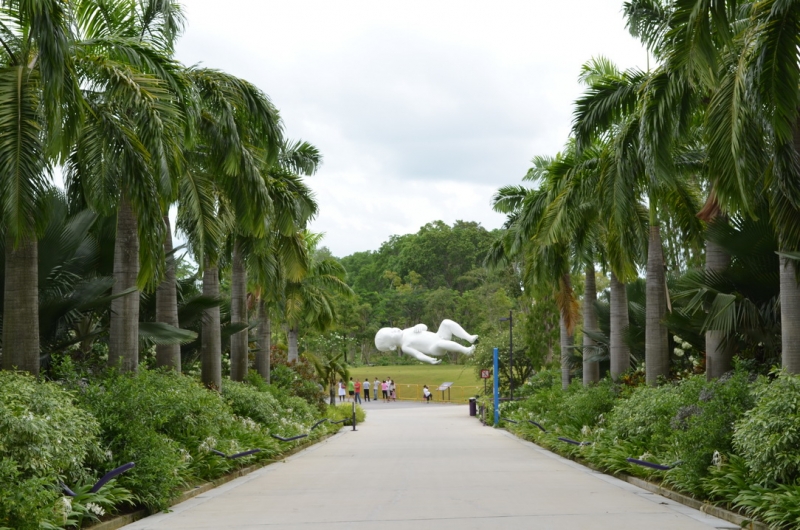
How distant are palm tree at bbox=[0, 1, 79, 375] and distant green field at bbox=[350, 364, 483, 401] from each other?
173ft

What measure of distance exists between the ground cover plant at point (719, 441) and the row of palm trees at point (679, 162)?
1.29m

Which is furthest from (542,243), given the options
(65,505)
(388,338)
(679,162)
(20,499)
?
(388,338)

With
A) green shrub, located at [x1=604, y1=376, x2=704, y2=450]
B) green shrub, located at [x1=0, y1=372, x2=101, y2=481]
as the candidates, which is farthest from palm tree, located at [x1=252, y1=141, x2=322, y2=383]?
green shrub, located at [x1=0, y1=372, x2=101, y2=481]

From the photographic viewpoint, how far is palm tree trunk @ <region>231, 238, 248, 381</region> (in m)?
24.9

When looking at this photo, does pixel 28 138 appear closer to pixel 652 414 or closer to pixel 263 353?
pixel 652 414

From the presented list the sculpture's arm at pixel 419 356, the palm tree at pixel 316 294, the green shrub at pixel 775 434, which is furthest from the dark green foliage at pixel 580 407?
the sculpture's arm at pixel 419 356

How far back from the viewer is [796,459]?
9.38 m

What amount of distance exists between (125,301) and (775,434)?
385 inches

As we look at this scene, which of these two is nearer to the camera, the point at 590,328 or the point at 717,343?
the point at 717,343

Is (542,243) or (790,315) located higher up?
(542,243)

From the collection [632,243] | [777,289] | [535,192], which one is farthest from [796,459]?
[535,192]

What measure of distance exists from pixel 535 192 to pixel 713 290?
12081 mm

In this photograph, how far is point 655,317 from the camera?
2008cm

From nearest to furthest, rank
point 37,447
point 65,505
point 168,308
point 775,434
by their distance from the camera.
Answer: point 37,447 → point 65,505 → point 775,434 → point 168,308
